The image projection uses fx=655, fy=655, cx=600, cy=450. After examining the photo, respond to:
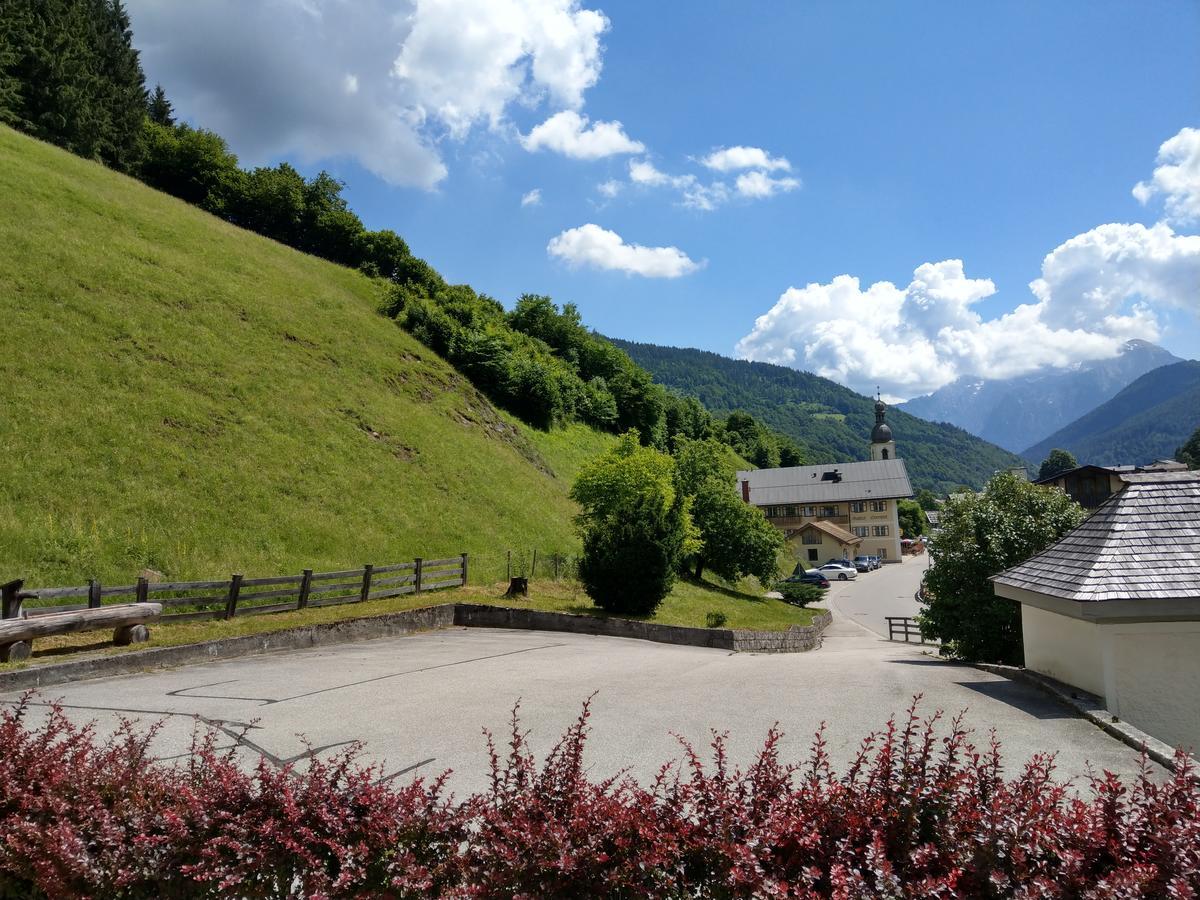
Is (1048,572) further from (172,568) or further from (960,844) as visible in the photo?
(172,568)

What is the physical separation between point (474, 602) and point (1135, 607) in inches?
652

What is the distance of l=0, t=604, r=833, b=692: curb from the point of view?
418 inches

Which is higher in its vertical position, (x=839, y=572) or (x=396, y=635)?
(x=396, y=635)

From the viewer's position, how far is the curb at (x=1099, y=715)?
21.9 ft

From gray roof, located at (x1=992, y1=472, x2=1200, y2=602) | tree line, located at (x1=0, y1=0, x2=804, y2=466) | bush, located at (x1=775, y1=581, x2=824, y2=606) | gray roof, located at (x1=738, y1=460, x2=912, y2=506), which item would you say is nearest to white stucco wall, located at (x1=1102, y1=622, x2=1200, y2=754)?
gray roof, located at (x1=992, y1=472, x2=1200, y2=602)

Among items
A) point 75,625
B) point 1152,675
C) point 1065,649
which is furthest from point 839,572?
point 75,625

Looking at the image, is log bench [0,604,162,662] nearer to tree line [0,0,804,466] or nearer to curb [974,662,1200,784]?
curb [974,662,1200,784]

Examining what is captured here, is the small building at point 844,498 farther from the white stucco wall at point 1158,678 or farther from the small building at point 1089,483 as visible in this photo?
the white stucco wall at point 1158,678

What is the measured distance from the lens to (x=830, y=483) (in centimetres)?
9344

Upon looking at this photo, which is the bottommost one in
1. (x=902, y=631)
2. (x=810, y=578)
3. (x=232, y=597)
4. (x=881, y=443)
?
(x=902, y=631)

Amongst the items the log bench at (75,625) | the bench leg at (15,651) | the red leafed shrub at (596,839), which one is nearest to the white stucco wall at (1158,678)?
the red leafed shrub at (596,839)

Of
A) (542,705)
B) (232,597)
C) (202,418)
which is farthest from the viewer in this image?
(202,418)

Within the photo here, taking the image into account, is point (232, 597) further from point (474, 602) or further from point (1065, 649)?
point (1065, 649)

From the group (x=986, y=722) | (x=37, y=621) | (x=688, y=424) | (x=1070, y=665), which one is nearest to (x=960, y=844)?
(x=986, y=722)
